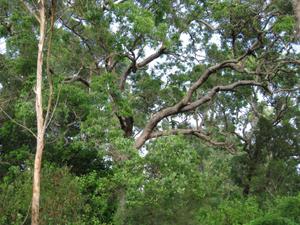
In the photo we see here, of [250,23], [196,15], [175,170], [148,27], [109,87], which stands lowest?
[175,170]

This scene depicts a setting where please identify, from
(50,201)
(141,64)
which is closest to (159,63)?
(141,64)

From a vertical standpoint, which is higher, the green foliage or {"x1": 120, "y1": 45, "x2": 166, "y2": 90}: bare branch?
{"x1": 120, "y1": 45, "x2": 166, "y2": 90}: bare branch

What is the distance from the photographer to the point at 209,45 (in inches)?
688

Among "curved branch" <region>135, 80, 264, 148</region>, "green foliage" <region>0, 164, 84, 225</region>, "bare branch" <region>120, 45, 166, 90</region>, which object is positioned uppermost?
"bare branch" <region>120, 45, 166, 90</region>

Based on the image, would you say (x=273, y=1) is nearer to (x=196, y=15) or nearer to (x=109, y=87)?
(x=196, y=15)

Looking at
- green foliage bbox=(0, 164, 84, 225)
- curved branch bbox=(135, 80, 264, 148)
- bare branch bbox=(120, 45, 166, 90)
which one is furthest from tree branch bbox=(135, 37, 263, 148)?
green foliage bbox=(0, 164, 84, 225)

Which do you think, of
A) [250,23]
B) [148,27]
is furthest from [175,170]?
[250,23]

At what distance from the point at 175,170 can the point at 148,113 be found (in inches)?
254

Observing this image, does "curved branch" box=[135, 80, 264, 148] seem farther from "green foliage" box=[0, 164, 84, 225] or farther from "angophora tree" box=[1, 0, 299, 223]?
"green foliage" box=[0, 164, 84, 225]

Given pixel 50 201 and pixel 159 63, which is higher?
pixel 159 63

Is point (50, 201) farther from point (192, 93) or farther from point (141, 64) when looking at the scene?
point (141, 64)

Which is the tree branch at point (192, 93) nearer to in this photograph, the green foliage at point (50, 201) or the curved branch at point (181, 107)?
the curved branch at point (181, 107)

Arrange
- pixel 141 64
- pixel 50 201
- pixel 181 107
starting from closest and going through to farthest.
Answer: pixel 50 201, pixel 181 107, pixel 141 64

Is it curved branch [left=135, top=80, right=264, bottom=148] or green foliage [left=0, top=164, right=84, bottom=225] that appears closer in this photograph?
green foliage [left=0, top=164, right=84, bottom=225]
